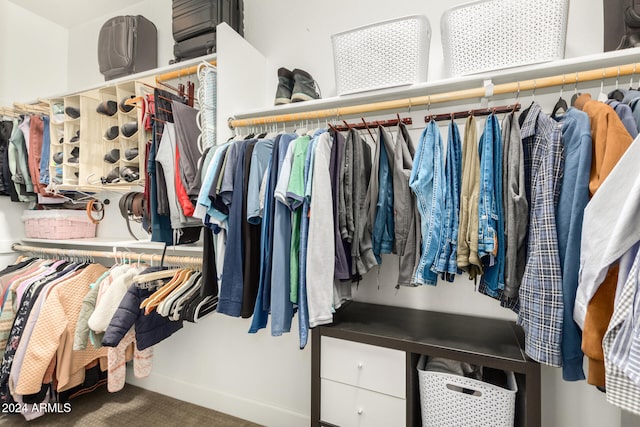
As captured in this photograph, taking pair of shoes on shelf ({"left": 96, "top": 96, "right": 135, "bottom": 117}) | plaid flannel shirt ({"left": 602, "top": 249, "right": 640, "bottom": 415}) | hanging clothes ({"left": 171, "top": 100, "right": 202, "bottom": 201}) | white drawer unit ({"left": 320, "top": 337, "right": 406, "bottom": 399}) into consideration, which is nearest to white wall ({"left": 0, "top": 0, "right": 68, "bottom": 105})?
pair of shoes on shelf ({"left": 96, "top": 96, "right": 135, "bottom": 117})

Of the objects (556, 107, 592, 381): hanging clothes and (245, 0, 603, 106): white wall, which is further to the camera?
(245, 0, 603, 106): white wall

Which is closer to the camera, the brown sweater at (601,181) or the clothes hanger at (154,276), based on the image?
the brown sweater at (601,181)

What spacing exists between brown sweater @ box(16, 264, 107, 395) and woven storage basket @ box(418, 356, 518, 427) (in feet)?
6.53

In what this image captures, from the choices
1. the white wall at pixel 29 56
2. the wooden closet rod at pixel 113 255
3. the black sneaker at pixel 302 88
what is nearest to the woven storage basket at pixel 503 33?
the black sneaker at pixel 302 88

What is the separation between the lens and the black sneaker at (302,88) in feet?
5.05

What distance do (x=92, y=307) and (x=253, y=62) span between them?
163 centimetres

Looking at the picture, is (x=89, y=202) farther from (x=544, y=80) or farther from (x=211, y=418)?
(x=544, y=80)

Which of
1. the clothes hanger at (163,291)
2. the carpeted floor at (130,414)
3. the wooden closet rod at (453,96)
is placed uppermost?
the wooden closet rod at (453,96)

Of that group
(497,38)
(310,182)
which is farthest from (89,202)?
(497,38)

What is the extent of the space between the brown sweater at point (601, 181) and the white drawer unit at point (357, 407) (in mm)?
637

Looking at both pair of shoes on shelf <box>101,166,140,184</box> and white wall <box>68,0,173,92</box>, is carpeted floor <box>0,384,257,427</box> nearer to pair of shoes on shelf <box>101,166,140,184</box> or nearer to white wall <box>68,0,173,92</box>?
pair of shoes on shelf <box>101,166,140,184</box>

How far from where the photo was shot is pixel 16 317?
185 centimetres

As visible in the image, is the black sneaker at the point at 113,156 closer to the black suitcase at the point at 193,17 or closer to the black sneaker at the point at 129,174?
the black sneaker at the point at 129,174

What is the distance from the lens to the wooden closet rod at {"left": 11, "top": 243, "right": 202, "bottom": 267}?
1.72 m
